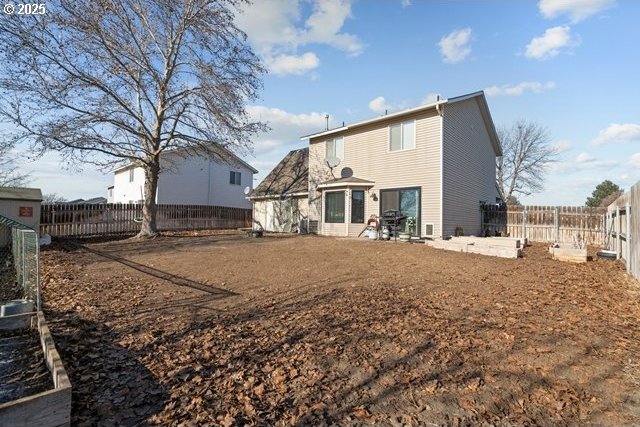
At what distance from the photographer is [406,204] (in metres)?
15.4

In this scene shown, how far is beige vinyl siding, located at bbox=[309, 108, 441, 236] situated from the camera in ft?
47.5

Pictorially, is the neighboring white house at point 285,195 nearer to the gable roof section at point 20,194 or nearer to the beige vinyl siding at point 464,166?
the beige vinyl siding at point 464,166

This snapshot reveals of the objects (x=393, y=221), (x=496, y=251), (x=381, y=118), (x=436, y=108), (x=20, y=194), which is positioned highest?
(x=381, y=118)

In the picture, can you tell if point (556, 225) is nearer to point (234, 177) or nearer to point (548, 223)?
point (548, 223)

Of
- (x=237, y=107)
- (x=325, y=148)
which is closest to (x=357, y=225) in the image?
(x=325, y=148)

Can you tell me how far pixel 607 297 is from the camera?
19.9 ft

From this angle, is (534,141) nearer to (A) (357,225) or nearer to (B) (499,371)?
(A) (357,225)

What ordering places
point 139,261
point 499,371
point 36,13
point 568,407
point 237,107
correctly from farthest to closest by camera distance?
point 237,107, point 36,13, point 139,261, point 499,371, point 568,407

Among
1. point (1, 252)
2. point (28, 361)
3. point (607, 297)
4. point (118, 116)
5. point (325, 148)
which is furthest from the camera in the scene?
point (325, 148)

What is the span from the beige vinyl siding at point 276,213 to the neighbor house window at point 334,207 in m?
2.30

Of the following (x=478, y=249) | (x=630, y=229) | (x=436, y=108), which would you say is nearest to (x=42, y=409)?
(x=478, y=249)

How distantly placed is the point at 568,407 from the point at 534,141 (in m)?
40.4

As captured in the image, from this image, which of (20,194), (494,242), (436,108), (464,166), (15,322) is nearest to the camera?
(15,322)

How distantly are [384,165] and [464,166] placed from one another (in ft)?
13.2
